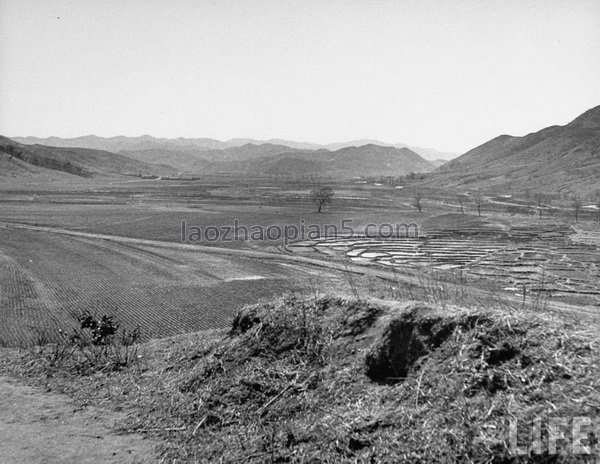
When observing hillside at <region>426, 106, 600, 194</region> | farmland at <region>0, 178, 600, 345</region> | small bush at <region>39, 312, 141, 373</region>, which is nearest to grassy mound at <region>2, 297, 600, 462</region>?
small bush at <region>39, 312, 141, 373</region>

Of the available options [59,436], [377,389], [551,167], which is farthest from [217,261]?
[551,167]

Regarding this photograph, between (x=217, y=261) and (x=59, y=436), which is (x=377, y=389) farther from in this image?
(x=217, y=261)

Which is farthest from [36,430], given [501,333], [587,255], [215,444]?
[587,255]

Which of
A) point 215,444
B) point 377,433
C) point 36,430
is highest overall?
point 377,433

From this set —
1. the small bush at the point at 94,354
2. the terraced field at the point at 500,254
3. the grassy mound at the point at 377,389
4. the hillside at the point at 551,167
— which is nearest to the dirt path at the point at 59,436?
the grassy mound at the point at 377,389

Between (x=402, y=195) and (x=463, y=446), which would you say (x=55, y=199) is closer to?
(x=402, y=195)

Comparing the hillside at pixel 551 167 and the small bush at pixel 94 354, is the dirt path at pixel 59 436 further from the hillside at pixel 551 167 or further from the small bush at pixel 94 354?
the hillside at pixel 551 167
